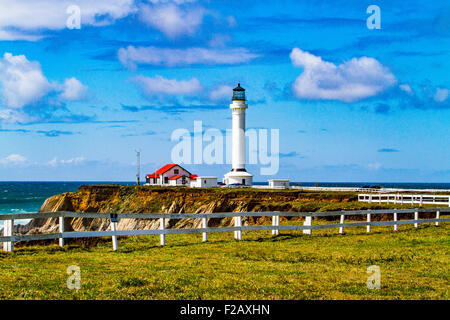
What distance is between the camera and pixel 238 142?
72312mm

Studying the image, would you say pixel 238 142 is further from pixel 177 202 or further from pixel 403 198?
pixel 403 198

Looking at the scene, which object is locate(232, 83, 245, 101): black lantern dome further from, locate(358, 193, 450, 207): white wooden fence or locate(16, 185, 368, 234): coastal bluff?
locate(358, 193, 450, 207): white wooden fence

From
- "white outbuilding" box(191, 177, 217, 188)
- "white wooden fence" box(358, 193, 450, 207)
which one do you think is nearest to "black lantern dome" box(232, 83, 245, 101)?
"white outbuilding" box(191, 177, 217, 188)

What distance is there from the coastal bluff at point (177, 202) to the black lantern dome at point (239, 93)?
45.6 feet

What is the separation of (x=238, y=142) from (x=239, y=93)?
263 inches

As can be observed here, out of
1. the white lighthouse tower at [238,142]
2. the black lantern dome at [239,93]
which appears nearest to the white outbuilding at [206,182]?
the white lighthouse tower at [238,142]

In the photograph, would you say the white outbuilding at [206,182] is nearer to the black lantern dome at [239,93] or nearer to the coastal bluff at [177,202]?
the coastal bluff at [177,202]

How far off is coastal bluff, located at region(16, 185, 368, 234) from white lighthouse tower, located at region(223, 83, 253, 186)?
774 cm

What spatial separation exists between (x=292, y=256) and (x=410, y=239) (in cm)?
693

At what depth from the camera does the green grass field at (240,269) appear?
9.92 metres

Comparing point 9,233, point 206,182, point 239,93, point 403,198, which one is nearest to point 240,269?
point 9,233

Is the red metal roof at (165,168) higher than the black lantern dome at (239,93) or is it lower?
lower
